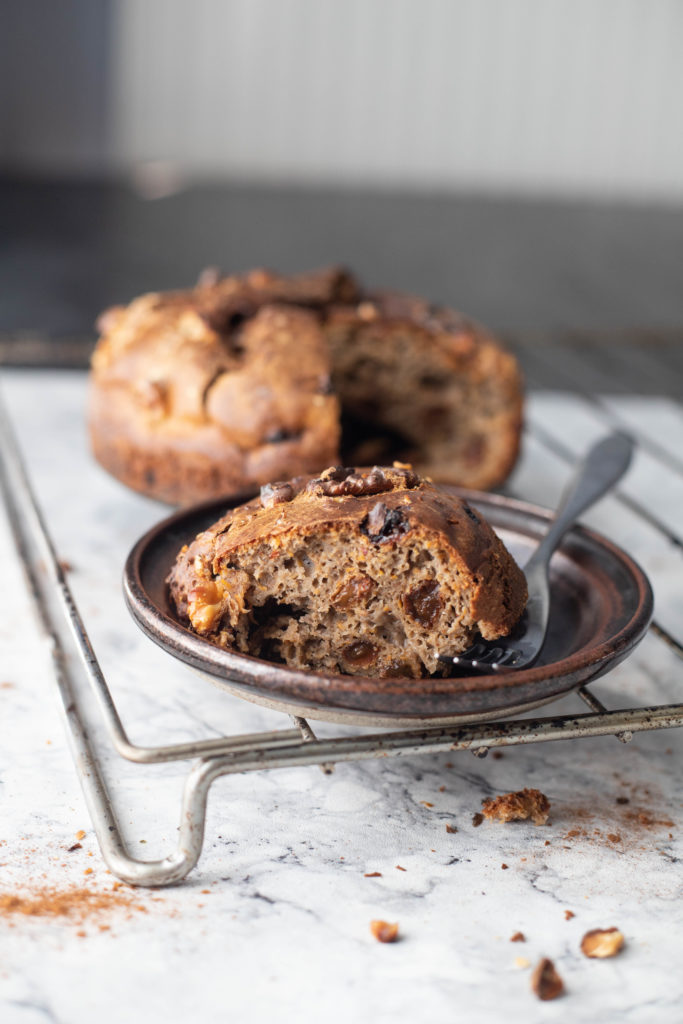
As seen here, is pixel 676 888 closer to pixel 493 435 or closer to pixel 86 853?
pixel 86 853

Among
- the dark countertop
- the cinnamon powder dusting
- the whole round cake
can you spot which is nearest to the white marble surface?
the cinnamon powder dusting

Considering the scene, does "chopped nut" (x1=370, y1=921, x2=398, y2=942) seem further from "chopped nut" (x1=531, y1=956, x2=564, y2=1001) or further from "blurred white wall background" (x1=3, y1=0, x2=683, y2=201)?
"blurred white wall background" (x1=3, y1=0, x2=683, y2=201)

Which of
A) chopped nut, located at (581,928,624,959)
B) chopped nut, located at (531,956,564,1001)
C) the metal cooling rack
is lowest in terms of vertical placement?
chopped nut, located at (581,928,624,959)

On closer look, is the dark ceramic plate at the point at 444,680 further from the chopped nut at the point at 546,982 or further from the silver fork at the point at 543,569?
the chopped nut at the point at 546,982

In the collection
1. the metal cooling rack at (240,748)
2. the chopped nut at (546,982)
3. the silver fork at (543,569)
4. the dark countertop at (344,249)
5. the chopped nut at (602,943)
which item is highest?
the silver fork at (543,569)

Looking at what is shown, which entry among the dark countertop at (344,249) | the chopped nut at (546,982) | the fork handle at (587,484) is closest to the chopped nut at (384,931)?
the chopped nut at (546,982)
